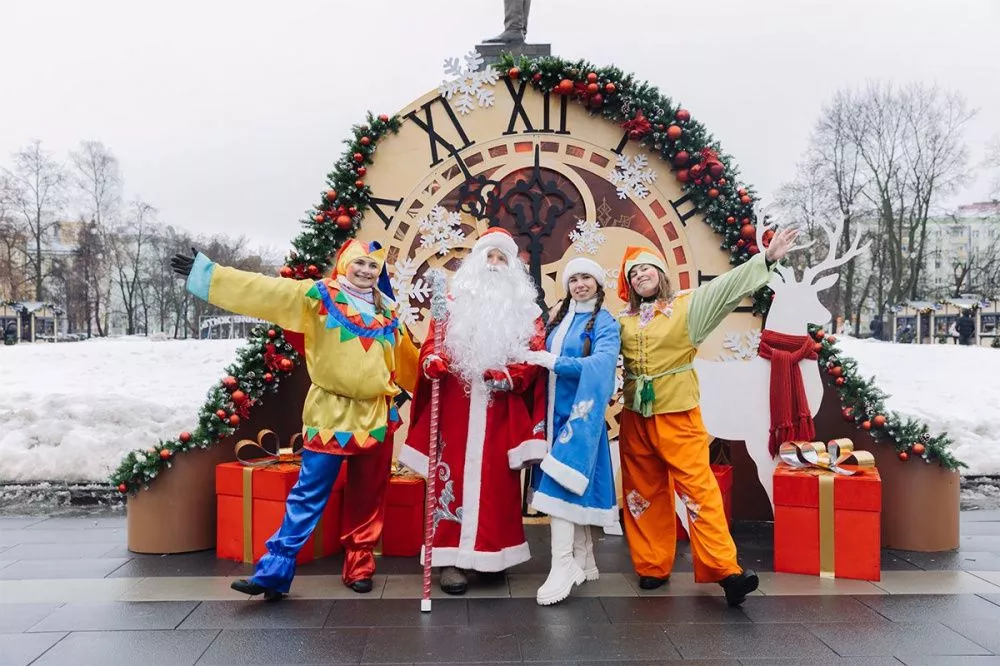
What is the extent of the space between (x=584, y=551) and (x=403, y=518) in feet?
4.13

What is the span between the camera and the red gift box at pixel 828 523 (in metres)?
3.95

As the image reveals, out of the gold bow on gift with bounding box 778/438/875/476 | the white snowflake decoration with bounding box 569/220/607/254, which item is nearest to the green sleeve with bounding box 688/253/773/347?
the gold bow on gift with bounding box 778/438/875/476

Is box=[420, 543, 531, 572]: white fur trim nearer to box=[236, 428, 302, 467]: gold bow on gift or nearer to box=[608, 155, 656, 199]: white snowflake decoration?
box=[236, 428, 302, 467]: gold bow on gift

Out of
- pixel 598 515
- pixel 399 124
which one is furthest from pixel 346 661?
pixel 399 124

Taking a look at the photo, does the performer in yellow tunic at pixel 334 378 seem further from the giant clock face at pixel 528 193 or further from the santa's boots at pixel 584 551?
the giant clock face at pixel 528 193

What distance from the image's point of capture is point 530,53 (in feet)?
18.3

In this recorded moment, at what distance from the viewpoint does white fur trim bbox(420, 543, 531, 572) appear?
3.71m

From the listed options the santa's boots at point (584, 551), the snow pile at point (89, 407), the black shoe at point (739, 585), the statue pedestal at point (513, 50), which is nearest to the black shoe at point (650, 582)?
the santa's boots at point (584, 551)

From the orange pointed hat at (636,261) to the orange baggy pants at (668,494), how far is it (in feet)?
2.34

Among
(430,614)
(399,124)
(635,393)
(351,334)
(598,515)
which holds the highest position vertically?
(399,124)

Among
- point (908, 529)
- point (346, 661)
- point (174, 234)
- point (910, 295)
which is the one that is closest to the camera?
point (346, 661)

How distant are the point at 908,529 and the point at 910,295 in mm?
20120

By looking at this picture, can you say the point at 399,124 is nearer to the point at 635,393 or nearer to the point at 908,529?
the point at 635,393

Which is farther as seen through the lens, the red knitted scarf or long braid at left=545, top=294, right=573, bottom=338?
the red knitted scarf
